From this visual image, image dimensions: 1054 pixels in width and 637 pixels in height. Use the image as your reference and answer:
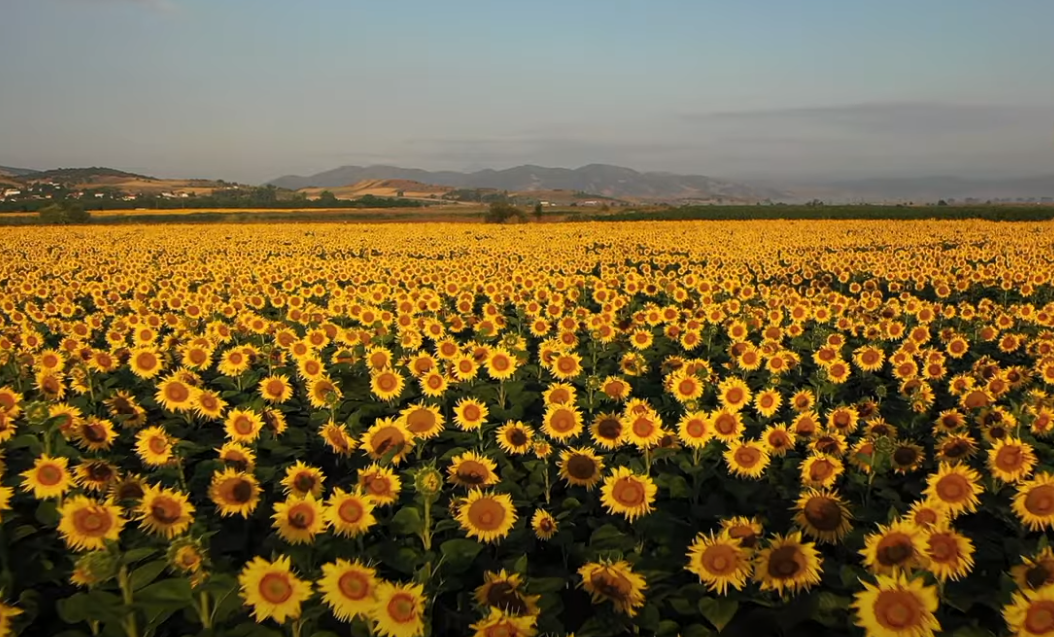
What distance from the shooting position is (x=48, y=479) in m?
4.52

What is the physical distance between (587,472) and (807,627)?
1861 mm

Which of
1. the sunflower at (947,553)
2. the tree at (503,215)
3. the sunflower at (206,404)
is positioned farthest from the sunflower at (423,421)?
the tree at (503,215)

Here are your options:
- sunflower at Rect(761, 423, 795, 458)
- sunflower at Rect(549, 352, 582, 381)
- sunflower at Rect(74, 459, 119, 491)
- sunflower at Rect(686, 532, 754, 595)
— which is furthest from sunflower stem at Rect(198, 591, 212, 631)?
sunflower at Rect(549, 352, 582, 381)

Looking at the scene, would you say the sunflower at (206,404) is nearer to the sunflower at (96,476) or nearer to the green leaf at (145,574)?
the sunflower at (96,476)

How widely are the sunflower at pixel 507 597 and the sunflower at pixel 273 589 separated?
0.96 meters

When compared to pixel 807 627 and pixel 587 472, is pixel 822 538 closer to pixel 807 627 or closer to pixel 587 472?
pixel 807 627

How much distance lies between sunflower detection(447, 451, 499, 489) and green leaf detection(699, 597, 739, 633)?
1878 millimetres

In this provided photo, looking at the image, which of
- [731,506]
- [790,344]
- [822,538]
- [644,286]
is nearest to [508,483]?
[731,506]

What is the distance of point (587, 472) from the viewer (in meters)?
5.12

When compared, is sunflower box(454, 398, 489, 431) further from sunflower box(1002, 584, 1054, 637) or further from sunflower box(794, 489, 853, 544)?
sunflower box(1002, 584, 1054, 637)

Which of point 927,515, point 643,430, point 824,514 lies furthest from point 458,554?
point 927,515

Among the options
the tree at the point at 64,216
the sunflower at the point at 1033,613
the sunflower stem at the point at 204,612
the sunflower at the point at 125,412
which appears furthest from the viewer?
the tree at the point at 64,216

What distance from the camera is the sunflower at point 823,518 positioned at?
4172 millimetres

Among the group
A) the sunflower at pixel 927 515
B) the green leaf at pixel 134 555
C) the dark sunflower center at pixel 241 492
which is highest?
the sunflower at pixel 927 515
